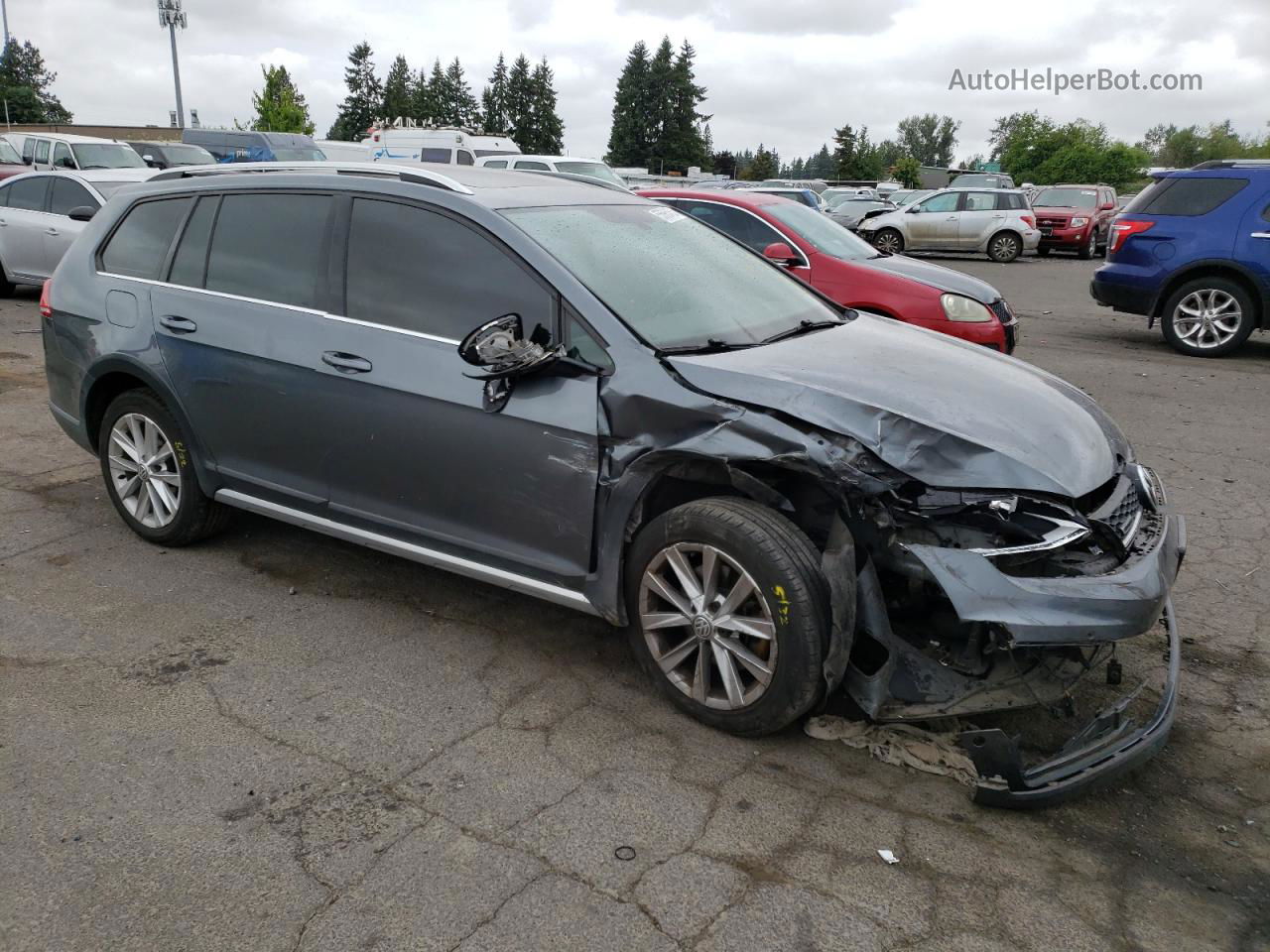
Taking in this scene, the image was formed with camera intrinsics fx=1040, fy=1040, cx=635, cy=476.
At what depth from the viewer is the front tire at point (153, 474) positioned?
192 inches

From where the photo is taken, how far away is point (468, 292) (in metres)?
3.89

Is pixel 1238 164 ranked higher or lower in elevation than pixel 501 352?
higher

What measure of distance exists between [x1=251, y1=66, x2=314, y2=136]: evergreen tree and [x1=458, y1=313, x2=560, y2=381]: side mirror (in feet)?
199

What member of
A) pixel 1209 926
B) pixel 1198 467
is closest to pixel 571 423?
pixel 1209 926

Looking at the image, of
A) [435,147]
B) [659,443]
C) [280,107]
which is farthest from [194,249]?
[280,107]

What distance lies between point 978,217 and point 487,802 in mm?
23786

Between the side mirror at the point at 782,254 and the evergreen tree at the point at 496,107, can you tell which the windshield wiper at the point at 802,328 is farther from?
the evergreen tree at the point at 496,107

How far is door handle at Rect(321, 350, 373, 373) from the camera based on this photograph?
403cm

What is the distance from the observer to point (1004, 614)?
296 cm

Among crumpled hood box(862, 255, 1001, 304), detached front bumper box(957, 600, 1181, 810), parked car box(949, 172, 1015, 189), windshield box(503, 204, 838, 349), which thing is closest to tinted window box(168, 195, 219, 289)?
windshield box(503, 204, 838, 349)

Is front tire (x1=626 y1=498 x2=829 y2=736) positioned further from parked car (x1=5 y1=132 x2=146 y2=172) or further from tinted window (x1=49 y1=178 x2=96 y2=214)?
parked car (x1=5 y1=132 x2=146 y2=172)

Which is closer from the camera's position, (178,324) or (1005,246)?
(178,324)

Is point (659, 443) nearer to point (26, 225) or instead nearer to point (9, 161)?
point (26, 225)

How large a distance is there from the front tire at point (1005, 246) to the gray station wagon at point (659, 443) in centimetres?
2130
